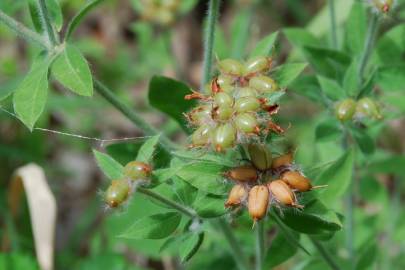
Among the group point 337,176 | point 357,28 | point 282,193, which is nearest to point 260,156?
point 282,193

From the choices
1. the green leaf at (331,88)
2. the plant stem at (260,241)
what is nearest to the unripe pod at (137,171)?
the plant stem at (260,241)

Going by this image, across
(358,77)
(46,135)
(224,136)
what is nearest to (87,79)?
(224,136)

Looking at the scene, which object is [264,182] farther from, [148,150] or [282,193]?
[148,150]

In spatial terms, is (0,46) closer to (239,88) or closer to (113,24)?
(113,24)

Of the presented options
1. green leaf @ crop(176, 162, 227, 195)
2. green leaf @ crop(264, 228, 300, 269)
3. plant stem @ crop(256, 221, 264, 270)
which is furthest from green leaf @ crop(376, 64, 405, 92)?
green leaf @ crop(176, 162, 227, 195)

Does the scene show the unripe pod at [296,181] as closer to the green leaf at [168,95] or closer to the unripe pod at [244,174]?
the unripe pod at [244,174]

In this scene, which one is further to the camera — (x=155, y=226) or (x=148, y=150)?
(x=155, y=226)
